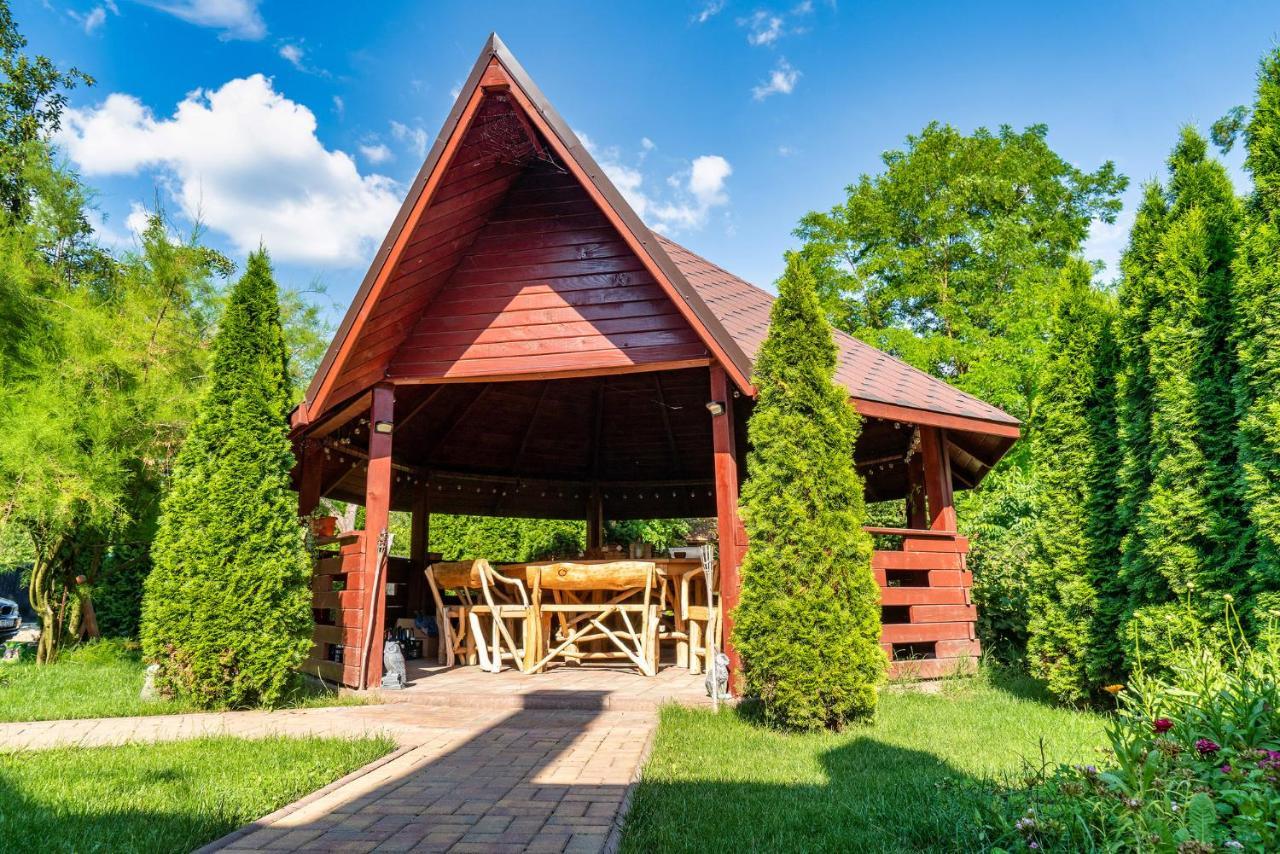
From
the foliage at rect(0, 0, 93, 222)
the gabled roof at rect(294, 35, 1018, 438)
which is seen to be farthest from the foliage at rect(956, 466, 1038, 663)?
the foliage at rect(0, 0, 93, 222)

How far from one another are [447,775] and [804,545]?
2554 millimetres

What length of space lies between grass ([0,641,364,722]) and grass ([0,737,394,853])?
1542 mm

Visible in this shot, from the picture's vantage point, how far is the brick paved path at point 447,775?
9.56 ft

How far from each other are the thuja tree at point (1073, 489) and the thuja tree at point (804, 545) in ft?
5.44

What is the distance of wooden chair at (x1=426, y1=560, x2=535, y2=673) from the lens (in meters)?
7.22

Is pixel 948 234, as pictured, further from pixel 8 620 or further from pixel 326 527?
pixel 8 620

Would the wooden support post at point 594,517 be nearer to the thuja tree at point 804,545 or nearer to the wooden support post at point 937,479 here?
the wooden support post at point 937,479

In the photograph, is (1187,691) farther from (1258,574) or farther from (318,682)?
(318,682)

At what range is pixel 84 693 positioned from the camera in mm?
6781

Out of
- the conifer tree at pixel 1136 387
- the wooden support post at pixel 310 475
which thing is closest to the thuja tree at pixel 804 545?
the conifer tree at pixel 1136 387

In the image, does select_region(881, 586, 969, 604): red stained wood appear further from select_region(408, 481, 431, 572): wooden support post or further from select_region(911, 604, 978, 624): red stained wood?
select_region(408, 481, 431, 572): wooden support post

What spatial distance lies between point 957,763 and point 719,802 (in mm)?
1397

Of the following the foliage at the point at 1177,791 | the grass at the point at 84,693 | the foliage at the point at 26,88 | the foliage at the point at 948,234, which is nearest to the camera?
the foliage at the point at 1177,791

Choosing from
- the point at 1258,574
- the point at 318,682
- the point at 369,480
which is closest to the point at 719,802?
the point at 1258,574
